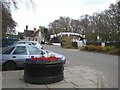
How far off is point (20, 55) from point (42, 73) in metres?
3.57

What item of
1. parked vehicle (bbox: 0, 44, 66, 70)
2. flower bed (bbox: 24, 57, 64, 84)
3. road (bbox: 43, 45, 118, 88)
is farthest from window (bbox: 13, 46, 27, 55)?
road (bbox: 43, 45, 118, 88)

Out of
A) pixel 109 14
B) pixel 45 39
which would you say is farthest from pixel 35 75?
pixel 45 39

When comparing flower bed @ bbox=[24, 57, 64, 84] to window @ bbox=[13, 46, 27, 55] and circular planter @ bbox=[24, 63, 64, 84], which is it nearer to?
circular planter @ bbox=[24, 63, 64, 84]

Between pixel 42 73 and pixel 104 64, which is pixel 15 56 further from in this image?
pixel 104 64

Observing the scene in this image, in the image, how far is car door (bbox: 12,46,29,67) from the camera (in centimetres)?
925

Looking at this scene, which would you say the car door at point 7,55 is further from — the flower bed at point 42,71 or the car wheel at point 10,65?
the flower bed at point 42,71

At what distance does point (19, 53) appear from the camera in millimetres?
9477

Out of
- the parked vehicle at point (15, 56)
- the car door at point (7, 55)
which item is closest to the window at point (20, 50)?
the parked vehicle at point (15, 56)

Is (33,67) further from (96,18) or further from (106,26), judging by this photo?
(96,18)

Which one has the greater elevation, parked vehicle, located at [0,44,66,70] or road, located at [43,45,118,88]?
parked vehicle, located at [0,44,66,70]

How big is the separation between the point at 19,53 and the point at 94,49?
1802 centimetres

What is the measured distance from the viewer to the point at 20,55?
938 cm

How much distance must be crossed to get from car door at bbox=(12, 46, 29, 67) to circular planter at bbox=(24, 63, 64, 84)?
3008mm

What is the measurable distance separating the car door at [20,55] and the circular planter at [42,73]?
3008mm
